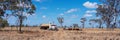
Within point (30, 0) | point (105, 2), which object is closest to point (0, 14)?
point (30, 0)

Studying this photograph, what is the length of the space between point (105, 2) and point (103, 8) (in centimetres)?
629

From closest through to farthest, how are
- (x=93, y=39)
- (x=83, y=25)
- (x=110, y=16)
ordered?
(x=93, y=39) → (x=110, y=16) → (x=83, y=25)

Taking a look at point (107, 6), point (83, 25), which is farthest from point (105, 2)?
point (83, 25)

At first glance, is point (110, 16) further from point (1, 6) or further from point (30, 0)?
point (1, 6)

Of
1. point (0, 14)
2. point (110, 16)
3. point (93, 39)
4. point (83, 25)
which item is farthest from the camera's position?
point (83, 25)

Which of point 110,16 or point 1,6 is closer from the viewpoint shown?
point 1,6

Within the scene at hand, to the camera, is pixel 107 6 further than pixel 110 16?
No

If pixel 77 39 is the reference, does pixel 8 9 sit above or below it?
above

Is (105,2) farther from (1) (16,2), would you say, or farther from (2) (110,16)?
(1) (16,2)

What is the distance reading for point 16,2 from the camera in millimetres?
58969

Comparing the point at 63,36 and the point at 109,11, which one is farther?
the point at 109,11

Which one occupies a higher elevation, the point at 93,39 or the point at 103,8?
the point at 103,8

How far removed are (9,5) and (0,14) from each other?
262 centimetres

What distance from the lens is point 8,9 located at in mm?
57875
